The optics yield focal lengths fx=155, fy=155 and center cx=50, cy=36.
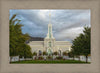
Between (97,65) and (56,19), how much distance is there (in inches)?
160

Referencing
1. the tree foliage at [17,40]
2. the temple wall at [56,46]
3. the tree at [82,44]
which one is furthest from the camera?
the temple wall at [56,46]

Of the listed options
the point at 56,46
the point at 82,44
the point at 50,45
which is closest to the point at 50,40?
the point at 50,45

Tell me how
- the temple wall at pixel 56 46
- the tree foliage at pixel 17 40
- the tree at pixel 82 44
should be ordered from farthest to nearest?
the temple wall at pixel 56 46 → the tree at pixel 82 44 → the tree foliage at pixel 17 40

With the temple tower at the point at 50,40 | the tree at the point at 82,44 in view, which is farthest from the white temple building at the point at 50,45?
the tree at the point at 82,44

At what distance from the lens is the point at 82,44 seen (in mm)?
8367

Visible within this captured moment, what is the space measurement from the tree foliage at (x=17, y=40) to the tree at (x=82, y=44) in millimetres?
2630

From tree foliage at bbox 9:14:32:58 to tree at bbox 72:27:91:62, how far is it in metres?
2.63

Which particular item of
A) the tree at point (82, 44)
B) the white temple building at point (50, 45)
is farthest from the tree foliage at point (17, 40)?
the tree at point (82, 44)

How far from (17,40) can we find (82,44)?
3445 millimetres

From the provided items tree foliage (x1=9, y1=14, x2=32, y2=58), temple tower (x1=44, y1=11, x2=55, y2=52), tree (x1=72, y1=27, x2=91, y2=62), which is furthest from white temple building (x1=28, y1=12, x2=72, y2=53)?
tree foliage (x1=9, y1=14, x2=32, y2=58)

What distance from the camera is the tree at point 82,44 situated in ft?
26.7

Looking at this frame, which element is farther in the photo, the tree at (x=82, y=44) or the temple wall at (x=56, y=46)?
the temple wall at (x=56, y=46)

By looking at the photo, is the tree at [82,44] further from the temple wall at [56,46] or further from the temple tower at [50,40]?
the temple tower at [50,40]

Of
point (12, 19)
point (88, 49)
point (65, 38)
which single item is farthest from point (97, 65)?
point (12, 19)
